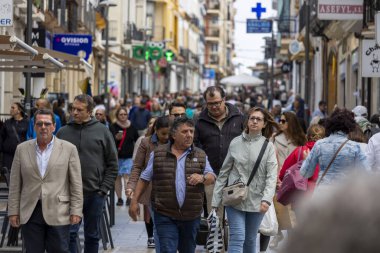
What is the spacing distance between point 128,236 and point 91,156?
528 cm

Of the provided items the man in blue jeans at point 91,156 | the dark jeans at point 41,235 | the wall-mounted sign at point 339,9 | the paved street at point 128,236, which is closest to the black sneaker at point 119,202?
the paved street at point 128,236

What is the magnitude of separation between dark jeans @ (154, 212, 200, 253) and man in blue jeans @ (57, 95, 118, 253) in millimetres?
1024

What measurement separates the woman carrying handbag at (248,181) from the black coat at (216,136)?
1.03 metres

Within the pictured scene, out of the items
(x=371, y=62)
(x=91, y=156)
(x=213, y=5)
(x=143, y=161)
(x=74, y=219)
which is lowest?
(x=74, y=219)

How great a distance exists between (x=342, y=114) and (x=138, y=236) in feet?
18.8

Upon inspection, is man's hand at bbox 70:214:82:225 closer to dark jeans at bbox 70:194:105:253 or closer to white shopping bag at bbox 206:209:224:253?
dark jeans at bbox 70:194:105:253

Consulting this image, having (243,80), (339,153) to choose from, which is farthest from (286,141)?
(243,80)

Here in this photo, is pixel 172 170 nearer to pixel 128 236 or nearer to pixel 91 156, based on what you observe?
pixel 91 156

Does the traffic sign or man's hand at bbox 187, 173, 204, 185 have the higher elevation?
the traffic sign

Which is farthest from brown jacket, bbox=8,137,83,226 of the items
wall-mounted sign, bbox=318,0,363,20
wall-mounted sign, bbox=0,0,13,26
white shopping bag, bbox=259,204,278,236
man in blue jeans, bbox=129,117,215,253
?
wall-mounted sign, bbox=318,0,363,20

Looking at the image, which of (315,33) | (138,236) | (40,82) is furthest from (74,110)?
(315,33)

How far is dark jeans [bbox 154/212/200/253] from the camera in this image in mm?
8789

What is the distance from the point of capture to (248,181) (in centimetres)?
973

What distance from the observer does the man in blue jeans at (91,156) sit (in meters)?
9.70
